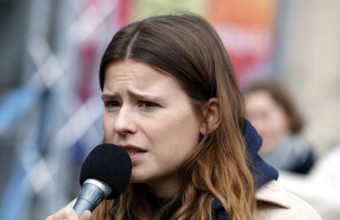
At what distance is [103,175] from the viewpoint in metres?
2.88

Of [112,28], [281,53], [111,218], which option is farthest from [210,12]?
[111,218]

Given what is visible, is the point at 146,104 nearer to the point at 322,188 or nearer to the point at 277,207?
the point at 277,207

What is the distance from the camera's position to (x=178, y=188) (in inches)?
125

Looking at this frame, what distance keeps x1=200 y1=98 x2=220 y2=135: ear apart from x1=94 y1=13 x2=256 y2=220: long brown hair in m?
0.01

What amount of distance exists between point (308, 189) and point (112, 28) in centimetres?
176

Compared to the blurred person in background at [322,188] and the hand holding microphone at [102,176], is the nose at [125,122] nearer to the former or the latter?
the hand holding microphone at [102,176]

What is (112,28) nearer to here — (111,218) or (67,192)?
(67,192)

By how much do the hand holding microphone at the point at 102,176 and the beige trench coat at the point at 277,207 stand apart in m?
0.45

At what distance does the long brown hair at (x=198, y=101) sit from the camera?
122 inches

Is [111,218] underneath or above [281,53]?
above

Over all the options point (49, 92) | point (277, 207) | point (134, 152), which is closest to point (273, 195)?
point (277, 207)

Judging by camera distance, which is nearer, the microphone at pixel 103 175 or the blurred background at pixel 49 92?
the microphone at pixel 103 175

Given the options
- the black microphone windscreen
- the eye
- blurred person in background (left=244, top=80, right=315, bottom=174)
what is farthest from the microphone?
blurred person in background (left=244, top=80, right=315, bottom=174)

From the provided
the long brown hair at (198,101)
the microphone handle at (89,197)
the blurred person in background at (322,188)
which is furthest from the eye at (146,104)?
the blurred person in background at (322,188)
